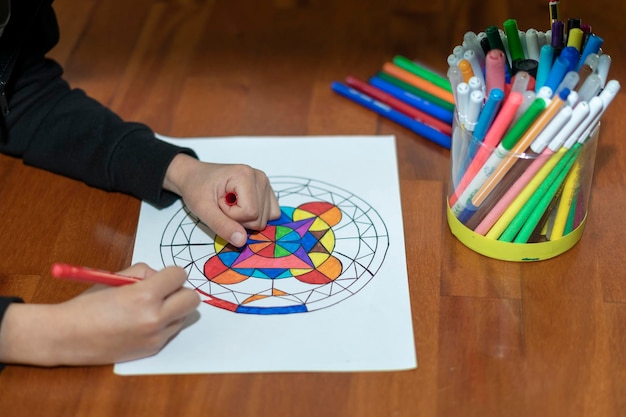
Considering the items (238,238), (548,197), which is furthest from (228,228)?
(548,197)

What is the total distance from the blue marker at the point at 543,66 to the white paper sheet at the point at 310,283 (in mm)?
170

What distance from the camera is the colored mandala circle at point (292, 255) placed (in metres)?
0.64

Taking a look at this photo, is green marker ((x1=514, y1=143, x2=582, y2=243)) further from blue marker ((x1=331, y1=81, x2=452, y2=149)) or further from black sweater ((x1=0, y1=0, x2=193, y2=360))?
black sweater ((x1=0, y1=0, x2=193, y2=360))

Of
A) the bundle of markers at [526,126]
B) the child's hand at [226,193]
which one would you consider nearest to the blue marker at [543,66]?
the bundle of markers at [526,126]

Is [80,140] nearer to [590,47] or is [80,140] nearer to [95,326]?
[95,326]

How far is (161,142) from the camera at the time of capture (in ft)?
2.50

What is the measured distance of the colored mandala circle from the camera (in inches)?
25.3

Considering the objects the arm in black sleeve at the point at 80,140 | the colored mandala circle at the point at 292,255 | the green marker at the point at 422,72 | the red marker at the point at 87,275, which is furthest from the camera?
the green marker at the point at 422,72

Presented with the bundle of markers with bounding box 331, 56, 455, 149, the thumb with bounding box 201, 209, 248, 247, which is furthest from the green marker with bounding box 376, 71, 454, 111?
the thumb with bounding box 201, 209, 248, 247

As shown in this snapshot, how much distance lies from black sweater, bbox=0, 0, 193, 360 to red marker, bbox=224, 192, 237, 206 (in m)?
0.08

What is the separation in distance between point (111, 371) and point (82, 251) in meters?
0.14

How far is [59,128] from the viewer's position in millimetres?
783

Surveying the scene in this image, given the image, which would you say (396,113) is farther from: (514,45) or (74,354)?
(74,354)

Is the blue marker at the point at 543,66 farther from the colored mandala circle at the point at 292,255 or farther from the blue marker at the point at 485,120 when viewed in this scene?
the colored mandala circle at the point at 292,255
